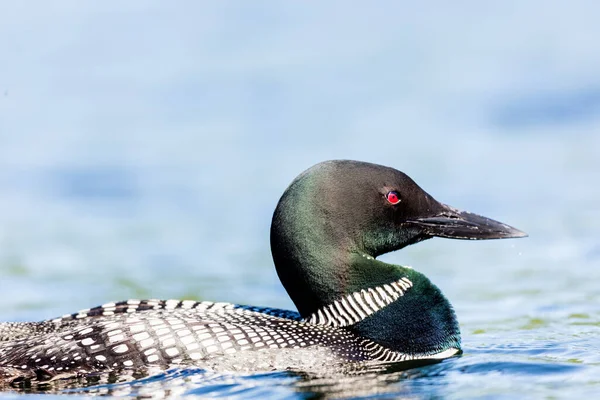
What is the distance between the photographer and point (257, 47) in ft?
51.1

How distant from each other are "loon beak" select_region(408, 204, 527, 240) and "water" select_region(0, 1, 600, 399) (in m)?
0.65

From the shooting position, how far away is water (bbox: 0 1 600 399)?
8297 millimetres

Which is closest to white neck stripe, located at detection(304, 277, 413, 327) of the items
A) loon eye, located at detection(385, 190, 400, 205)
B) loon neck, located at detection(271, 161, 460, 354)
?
loon neck, located at detection(271, 161, 460, 354)

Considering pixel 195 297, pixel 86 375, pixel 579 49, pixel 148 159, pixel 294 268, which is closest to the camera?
pixel 86 375

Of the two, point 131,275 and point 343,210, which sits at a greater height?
point 131,275

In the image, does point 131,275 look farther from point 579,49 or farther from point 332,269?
point 579,49

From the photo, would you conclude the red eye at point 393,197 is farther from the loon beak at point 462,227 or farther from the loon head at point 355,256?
the loon beak at point 462,227

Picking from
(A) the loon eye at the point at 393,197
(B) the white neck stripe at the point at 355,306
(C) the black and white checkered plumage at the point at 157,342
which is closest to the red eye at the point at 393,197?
(A) the loon eye at the point at 393,197

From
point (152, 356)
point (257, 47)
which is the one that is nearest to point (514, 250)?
point (152, 356)

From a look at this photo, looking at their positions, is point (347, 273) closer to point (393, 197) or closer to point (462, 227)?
point (393, 197)

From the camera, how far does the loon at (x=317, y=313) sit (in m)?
6.34

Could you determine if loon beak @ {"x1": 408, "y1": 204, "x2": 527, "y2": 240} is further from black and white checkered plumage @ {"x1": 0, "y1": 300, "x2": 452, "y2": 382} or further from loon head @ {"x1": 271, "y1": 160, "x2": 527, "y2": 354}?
black and white checkered plumage @ {"x1": 0, "y1": 300, "x2": 452, "y2": 382}

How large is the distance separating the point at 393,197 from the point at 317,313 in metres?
0.74

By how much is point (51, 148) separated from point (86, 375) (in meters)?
7.08
